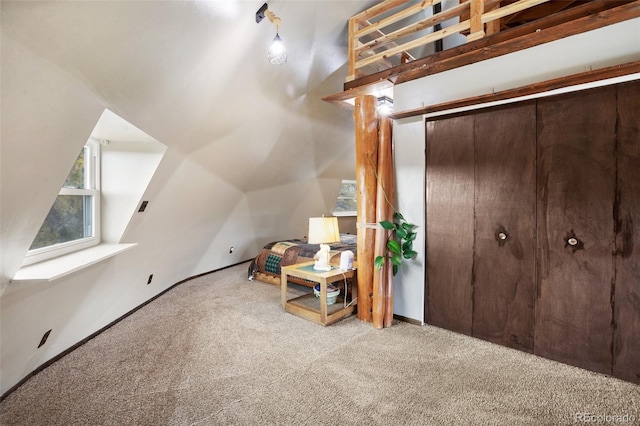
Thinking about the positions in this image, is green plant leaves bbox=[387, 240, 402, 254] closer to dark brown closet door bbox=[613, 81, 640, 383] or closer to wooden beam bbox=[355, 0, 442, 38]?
dark brown closet door bbox=[613, 81, 640, 383]

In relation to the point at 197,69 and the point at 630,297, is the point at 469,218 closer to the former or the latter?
the point at 630,297

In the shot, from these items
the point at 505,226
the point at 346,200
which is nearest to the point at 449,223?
the point at 505,226

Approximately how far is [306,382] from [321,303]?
0.92 metres

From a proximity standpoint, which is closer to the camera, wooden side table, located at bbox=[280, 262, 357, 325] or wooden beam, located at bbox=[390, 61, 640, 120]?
wooden beam, located at bbox=[390, 61, 640, 120]

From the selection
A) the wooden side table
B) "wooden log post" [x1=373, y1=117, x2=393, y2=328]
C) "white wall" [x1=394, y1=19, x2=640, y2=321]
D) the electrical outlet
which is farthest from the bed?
the electrical outlet

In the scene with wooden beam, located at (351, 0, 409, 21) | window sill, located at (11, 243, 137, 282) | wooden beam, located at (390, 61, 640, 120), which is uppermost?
wooden beam, located at (351, 0, 409, 21)

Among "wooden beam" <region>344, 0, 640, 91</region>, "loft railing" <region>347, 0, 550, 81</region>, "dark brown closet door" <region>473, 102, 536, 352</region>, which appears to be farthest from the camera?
"loft railing" <region>347, 0, 550, 81</region>

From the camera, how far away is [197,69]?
2270 mm

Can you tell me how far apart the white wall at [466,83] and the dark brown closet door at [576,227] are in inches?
9.3

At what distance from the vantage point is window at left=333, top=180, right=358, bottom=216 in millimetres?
7922

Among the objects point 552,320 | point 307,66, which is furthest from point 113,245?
point 552,320

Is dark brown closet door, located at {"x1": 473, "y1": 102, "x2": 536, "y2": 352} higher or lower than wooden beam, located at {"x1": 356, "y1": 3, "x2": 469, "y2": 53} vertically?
lower

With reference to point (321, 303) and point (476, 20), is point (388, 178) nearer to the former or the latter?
point (321, 303)

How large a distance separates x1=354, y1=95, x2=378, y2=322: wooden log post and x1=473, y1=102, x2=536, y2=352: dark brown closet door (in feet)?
3.02
